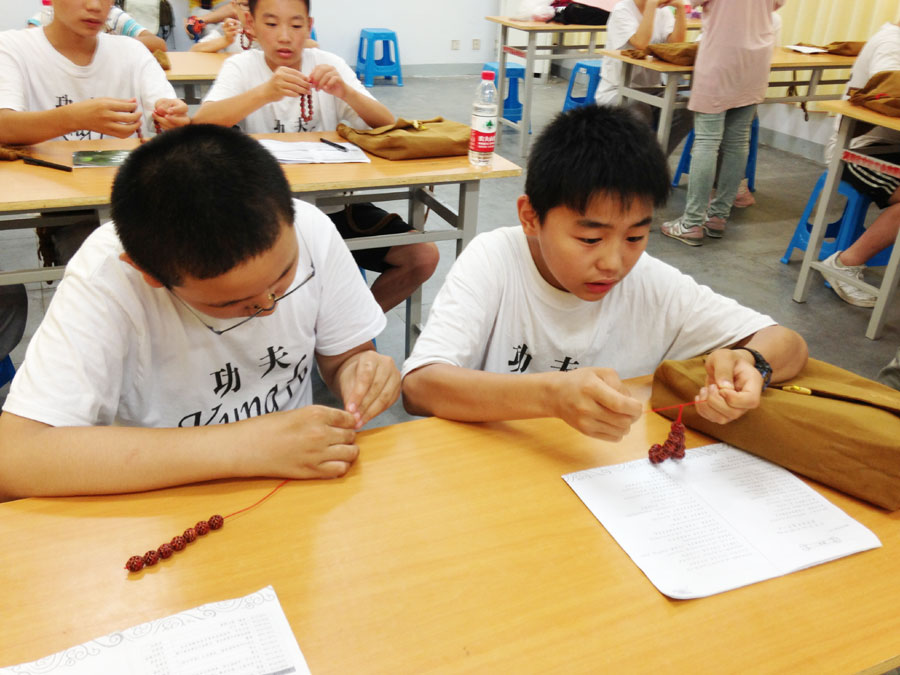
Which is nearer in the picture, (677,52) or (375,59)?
(677,52)

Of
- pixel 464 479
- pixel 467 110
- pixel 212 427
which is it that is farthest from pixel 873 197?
pixel 467 110

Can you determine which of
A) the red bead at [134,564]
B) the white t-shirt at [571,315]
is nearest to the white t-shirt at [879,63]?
the white t-shirt at [571,315]

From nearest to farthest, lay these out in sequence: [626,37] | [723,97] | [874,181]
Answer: [874,181] → [723,97] → [626,37]

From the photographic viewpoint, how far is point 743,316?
4.14 feet

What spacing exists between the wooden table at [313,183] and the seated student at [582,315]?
33.0 inches

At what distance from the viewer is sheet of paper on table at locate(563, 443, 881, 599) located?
792mm

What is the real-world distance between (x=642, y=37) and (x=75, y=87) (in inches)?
128

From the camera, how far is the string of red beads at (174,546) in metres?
0.74

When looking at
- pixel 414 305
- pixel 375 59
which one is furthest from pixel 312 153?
pixel 375 59

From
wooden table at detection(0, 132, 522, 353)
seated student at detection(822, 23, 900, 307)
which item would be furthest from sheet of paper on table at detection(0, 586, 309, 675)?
seated student at detection(822, 23, 900, 307)

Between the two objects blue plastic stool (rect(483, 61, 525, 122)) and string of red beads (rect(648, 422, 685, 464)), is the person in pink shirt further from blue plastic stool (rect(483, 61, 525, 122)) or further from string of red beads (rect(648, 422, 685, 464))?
string of red beads (rect(648, 422, 685, 464))

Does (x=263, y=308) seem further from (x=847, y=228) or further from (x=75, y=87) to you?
(x=847, y=228)

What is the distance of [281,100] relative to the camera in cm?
Answer: 245

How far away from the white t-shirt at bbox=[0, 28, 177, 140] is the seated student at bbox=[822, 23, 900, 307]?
9.57 ft
